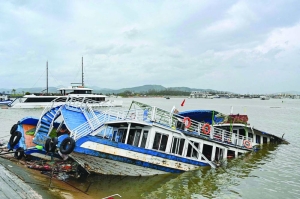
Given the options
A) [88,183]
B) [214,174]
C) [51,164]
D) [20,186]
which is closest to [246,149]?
[214,174]

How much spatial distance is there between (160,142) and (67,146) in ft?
16.6

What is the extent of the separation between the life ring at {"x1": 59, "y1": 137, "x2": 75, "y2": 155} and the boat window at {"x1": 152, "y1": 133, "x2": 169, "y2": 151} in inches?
178

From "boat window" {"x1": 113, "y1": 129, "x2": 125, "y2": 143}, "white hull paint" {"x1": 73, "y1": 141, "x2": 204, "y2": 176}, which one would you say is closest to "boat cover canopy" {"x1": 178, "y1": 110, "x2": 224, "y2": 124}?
"white hull paint" {"x1": 73, "y1": 141, "x2": 204, "y2": 176}

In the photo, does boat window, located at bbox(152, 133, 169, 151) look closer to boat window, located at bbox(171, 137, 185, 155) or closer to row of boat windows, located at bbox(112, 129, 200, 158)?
Answer: row of boat windows, located at bbox(112, 129, 200, 158)

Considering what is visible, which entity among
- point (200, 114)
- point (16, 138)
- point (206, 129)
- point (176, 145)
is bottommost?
point (16, 138)

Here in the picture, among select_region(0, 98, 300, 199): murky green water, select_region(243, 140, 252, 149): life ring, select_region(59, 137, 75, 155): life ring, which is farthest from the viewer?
select_region(243, 140, 252, 149): life ring

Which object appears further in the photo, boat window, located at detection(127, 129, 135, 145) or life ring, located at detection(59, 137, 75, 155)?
boat window, located at detection(127, 129, 135, 145)

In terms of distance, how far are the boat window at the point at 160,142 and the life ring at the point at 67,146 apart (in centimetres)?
451

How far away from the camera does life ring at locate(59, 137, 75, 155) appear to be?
41.6 ft

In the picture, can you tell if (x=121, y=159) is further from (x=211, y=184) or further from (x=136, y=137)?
(x=211, y=184)

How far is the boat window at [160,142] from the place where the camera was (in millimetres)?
14867

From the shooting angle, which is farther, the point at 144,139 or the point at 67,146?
the point at 144,139

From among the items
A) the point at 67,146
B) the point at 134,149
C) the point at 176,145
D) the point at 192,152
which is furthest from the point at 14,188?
the point at 192,152

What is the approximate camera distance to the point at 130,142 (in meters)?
15.4
